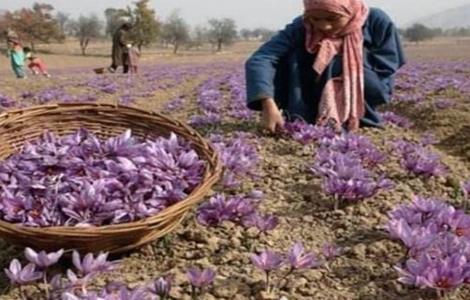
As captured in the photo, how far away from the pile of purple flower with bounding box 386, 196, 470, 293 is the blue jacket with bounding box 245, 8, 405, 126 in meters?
2.50

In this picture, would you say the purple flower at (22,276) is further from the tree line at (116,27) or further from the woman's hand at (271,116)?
the tree line at (116,27)

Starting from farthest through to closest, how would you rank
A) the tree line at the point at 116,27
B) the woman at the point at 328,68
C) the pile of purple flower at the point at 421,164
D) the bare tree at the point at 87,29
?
1. the bare tree at the point at 87,29
2. the tree line at the point at 116,27
3. the woman at the point at 328,68
4. the pile of purple flower at the point at 421,164

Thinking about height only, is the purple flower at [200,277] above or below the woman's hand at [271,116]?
below

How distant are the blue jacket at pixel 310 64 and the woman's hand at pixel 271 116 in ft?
1.10

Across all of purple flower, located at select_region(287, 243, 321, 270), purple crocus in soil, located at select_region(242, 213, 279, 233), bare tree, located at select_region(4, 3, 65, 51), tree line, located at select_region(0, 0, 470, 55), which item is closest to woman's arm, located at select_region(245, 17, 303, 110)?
purple crocus in soil, located at select_region(242, 213, 279, 233)

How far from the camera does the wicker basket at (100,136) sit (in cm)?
221

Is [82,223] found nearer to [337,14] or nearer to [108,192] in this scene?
[108,192]

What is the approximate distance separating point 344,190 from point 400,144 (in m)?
1.75

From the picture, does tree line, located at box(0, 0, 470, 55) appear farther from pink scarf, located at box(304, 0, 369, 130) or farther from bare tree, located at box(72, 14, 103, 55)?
pink scarf, located at box(304, 0, 369, 130)

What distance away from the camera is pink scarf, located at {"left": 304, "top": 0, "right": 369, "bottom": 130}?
496cm

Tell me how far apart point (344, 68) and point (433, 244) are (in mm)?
2765

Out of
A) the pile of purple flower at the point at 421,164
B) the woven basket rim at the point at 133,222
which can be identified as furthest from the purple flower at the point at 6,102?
the pile of purple flower at the point at 421,164

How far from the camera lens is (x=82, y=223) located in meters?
2.41

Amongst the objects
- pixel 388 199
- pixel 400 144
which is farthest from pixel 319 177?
pixel 400 144
